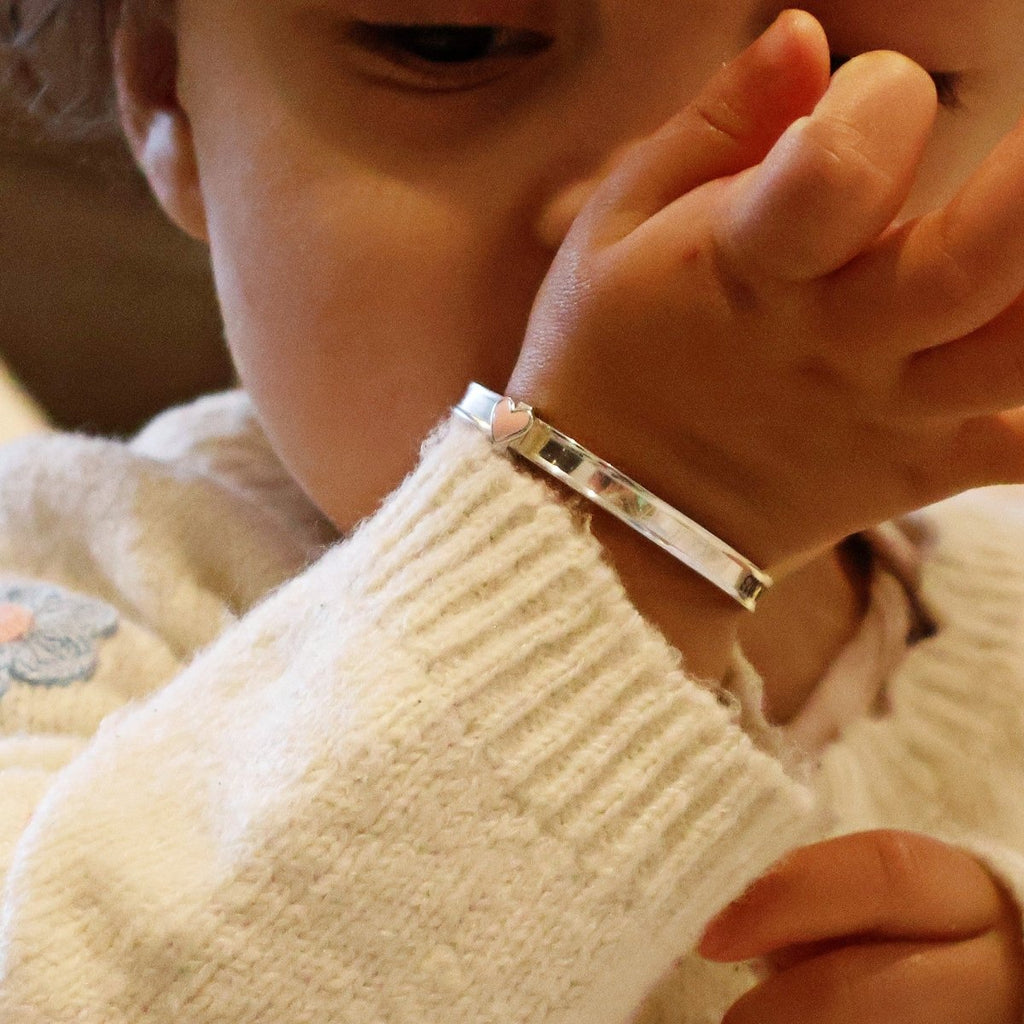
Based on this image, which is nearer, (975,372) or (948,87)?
(975,372)

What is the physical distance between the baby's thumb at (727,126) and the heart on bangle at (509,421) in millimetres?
68

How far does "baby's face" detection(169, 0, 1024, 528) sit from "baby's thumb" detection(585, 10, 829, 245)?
64 mm

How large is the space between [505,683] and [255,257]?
28 cm

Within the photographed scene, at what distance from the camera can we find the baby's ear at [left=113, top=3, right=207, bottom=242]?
635 mm

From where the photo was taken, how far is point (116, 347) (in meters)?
1.28

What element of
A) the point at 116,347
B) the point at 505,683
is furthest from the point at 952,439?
the point at 116,347

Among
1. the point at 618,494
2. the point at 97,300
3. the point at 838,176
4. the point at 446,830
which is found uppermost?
the point at 838,176

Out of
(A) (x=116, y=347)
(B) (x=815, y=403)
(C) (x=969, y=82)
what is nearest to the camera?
(B) (x=815, y=403)

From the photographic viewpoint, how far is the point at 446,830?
1.18 ft

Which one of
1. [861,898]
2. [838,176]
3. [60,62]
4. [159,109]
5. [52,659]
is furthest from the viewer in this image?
[60,62]

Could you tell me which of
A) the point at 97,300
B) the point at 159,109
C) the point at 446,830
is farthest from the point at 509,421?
the point at 97,300

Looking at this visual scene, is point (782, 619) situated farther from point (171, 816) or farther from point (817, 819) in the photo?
point (171, 816)

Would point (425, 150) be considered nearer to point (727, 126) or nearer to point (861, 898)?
point (727, 126)

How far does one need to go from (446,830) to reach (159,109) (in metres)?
0.52
